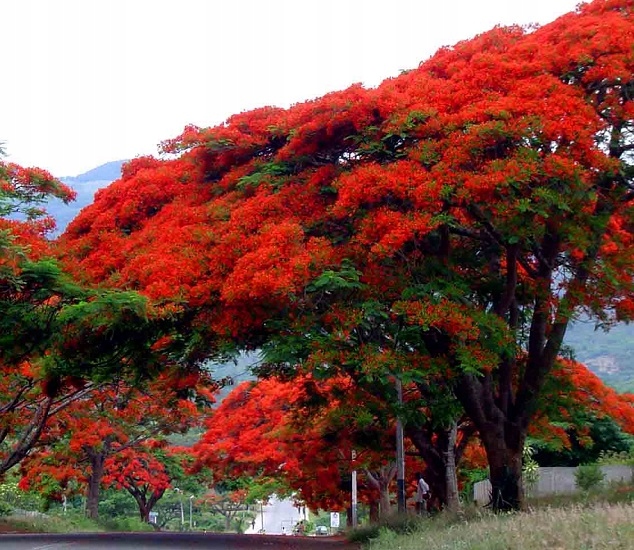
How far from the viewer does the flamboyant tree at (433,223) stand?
52.1 feet

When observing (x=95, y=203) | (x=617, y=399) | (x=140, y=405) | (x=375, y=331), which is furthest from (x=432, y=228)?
(x=140, y=405)

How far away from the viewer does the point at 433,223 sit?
51.4 ft

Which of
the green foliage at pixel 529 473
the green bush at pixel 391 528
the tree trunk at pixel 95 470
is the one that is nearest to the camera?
the green bush at pixel 391 528

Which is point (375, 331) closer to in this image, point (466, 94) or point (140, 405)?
point (466, 94)

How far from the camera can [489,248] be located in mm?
19047

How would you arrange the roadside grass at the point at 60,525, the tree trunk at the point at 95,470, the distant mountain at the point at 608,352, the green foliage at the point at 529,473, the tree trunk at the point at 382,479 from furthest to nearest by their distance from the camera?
the distant mountain at the point at 608,352 → the tree trunk at the point at 95,470 → the roadside grass at the point at 60,525 → the tree trunk at the point at 382,479 → the green foliage at the point at 529,473

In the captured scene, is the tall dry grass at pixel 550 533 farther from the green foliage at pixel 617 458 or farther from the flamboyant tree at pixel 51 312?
the green foliage at pixel 617 458

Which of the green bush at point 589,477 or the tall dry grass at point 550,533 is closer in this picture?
the tall dry grass at point 550,533

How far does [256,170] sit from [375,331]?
4.25m

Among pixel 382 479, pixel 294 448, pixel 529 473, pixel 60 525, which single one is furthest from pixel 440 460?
pixel 60 525

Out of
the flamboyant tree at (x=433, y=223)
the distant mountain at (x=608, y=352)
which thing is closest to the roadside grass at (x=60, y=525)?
the flamboyant tree at (x=433, y=223)

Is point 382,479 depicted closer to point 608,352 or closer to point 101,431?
point 101,431

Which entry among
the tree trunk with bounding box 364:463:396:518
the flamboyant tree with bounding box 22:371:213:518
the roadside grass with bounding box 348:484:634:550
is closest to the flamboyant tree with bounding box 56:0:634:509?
the roadside grass with bounding box 348:484:634:550

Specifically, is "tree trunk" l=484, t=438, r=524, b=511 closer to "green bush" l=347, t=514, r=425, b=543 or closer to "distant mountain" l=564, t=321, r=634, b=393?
"green bush" l=347, t=514, r=425, b=543
